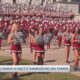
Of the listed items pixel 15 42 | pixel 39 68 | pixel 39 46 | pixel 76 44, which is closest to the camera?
pixel 39 68

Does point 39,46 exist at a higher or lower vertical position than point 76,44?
higher

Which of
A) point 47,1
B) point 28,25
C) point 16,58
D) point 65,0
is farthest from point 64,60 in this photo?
point 47,1

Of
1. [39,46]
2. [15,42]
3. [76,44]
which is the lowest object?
[76,44]

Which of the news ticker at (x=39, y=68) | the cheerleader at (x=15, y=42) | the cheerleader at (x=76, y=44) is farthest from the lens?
the cheerleader at (x=76, y=44)

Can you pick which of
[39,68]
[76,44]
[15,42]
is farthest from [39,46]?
[39,68]

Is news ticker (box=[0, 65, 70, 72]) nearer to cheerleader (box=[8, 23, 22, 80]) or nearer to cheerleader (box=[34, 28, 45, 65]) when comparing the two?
cheerleader (box=[8, 23, 22, 80])

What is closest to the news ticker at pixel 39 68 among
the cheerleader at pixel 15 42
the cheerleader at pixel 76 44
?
Answer: the cheerleader at pixel 15 42

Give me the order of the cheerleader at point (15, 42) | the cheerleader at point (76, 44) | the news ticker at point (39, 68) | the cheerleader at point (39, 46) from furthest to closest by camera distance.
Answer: the cheerleader at point (76, 44)
the cheerleader at point (39, 46)
the cheerleader at point (15, 42)
the news ticker at point (39, 68)

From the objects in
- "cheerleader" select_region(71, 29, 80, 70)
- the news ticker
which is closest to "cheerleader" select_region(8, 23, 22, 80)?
the news ticker

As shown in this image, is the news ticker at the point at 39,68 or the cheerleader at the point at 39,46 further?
the cheerleader at the point at 39,46

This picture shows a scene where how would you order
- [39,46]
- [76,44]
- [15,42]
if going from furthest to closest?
1. [76,44]
2. [39,46]
3. [15,42]

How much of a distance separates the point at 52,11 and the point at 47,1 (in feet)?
82.7

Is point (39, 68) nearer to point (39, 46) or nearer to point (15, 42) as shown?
point (15, 42)

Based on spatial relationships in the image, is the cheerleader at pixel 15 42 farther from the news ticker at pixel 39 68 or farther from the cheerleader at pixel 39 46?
the news ticker at pixel 39 68
